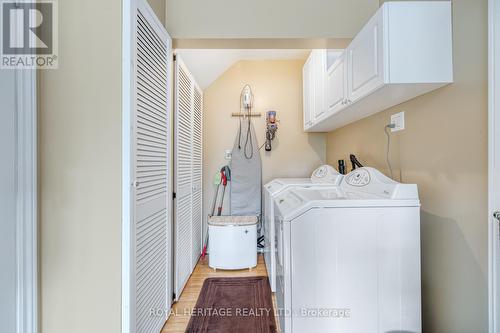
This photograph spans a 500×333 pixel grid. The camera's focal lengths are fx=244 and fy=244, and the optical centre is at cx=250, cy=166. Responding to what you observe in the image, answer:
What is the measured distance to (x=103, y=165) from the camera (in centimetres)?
110

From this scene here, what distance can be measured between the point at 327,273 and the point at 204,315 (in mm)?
1126

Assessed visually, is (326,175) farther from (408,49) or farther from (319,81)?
(408,49)

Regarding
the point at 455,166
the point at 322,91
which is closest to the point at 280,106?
the point at 322,91

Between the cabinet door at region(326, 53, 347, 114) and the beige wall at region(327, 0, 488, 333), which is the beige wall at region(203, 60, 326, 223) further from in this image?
the beige wall at region(327, 0, 488, 333)

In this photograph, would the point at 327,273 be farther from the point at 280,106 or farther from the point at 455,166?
the point at 280,106

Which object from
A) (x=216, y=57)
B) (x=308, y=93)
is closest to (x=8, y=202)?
(x=216, y=57)

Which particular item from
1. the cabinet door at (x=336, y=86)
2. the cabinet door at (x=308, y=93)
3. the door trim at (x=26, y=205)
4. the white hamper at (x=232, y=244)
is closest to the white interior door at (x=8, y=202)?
the door trim at (x=26, y=205)

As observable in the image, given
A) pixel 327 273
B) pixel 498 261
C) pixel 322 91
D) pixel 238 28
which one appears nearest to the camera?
pixel 498 261

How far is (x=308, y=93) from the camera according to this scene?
280 centimetres

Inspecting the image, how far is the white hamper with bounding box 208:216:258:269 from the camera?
2.59 meters

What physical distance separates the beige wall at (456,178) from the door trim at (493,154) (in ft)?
0.12

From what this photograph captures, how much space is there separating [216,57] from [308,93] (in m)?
1.12

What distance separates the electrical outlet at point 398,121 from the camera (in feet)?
5.31

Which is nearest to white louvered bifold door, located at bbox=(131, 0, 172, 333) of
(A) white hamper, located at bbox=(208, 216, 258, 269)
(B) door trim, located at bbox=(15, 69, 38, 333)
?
(B) door trim, located at bbox=(15, 69, 38, 333)
